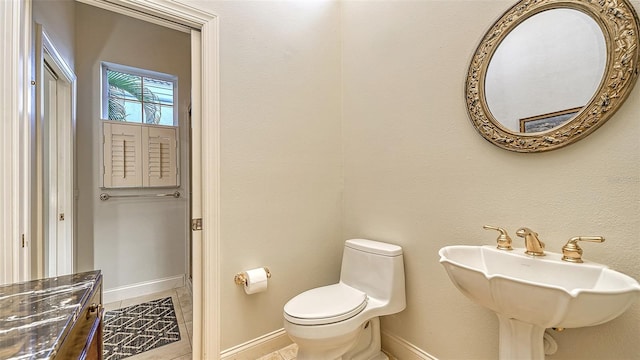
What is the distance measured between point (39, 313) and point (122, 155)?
222 cm

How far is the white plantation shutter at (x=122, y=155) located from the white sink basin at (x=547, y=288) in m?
2.74

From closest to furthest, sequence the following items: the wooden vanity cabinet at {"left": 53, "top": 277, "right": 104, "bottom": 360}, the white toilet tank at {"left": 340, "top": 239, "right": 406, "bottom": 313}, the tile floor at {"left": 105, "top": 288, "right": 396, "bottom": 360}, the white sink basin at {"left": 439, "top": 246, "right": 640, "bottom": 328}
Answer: the wooden vanity cabinet at {"left": 53, "top": 277, "right": 104, "bottom": 360}, the white sink basin at {"left": 439, "top": 246, "right": 640, "bottom": 328}, the white toilet tank at {"left": 340, "top": 239, "right": 406, "bottom": 313}, the tile floor at {"left": 105, "top": 288, "right": 396, "bottom": 360}

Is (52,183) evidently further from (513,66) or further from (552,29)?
(552,29)

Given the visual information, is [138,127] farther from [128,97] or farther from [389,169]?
[389,169]

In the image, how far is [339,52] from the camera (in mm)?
2023

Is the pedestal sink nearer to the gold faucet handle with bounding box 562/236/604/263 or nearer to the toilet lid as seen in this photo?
the gold faucet handle with bounding box 562/236/604/263

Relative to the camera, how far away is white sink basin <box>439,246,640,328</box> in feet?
2.41

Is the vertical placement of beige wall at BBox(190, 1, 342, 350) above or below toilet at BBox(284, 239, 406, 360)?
above

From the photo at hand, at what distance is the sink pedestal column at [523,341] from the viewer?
0.94 m

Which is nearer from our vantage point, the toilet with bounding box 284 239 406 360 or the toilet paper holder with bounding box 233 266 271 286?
the toilet with bounding box 284 239 406 360

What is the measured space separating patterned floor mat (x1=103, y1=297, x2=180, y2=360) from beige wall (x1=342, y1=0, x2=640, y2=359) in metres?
1.54

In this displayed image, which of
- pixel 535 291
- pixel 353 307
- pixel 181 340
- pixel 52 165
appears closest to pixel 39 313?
pixel 353 307

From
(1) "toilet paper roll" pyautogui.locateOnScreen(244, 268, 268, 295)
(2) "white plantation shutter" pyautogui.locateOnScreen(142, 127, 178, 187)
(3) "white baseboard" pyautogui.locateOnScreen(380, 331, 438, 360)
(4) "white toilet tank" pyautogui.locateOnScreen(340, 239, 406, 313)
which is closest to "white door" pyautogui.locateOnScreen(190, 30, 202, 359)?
(1) "toilet paper roll" pyautogui.locateOnScreen(244, 268, 268, 295)

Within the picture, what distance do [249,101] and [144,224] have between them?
6.13ft
